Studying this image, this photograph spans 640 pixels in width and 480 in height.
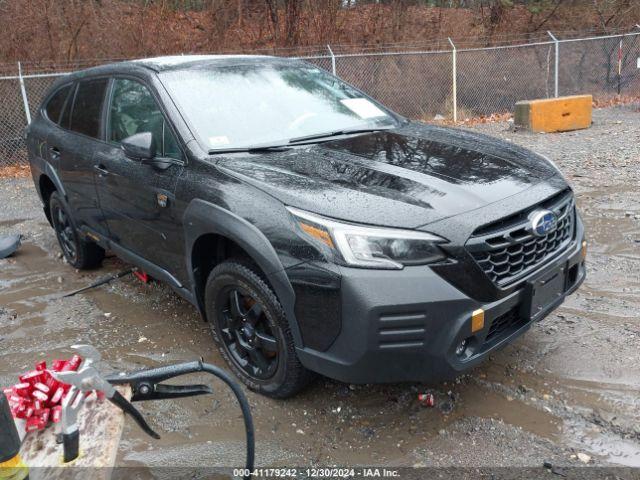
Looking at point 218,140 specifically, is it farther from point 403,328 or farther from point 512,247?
point 512,247

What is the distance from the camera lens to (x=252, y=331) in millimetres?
3068

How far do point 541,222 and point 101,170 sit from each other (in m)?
2.97

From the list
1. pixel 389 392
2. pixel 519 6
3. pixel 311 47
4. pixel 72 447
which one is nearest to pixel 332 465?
pixel 389 392

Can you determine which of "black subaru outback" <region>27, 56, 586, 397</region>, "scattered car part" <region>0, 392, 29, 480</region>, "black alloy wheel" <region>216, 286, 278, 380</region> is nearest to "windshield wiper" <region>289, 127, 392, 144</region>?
"black subaru outback" <region>27, 56, 586, 397</region>

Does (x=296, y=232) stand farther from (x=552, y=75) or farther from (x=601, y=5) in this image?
(x=601, y=5)

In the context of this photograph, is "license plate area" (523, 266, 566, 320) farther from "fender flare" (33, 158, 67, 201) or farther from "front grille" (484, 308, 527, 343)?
"fender flare" (33, 158, 67, 201)

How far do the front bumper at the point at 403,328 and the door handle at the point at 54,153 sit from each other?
11.0 ft

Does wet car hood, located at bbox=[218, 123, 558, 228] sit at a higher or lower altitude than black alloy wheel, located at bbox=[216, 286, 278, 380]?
higher

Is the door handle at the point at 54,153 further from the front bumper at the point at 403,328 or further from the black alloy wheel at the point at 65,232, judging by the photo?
the front bumper at the point at 403,328

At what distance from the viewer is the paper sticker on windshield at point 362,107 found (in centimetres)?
400

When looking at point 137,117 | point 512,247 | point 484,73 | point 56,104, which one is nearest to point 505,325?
point 512,247

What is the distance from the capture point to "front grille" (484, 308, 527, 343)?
2.68 meters

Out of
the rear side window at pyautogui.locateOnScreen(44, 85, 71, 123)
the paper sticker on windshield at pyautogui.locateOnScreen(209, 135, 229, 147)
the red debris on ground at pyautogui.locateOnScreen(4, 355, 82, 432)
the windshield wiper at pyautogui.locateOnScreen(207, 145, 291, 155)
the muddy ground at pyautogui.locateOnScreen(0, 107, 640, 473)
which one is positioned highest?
the rear side window at pyautogui.locateOnScreen(44, 85, 71, 123)

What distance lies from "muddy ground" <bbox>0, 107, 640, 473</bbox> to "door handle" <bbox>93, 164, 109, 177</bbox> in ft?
3.49
